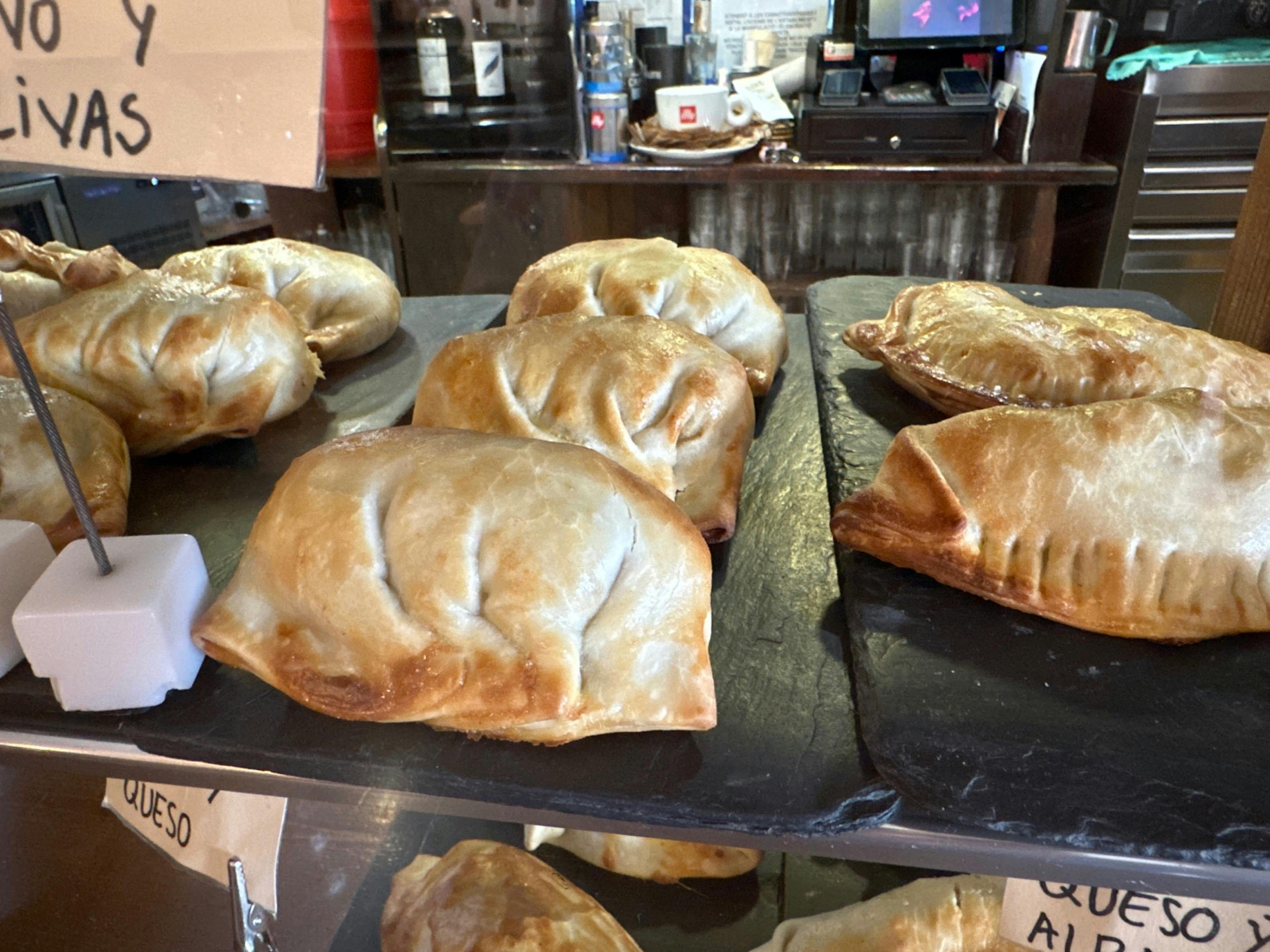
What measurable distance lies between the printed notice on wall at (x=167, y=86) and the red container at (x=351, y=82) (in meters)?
0.02

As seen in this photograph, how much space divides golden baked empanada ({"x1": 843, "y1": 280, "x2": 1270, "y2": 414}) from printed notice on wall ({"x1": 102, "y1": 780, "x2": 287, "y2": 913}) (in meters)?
0.94

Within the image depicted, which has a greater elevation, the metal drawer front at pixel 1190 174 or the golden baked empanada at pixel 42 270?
the golden baked empanada at pixel 42 270

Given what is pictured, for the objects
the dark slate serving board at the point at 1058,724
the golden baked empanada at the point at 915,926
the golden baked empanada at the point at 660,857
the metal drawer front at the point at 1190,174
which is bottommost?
the golden baked empanada at the point at 660,857

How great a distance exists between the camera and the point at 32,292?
1.28 meters

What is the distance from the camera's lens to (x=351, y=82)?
1.40 metres

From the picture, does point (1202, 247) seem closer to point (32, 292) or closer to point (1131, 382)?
point (1131, 382)

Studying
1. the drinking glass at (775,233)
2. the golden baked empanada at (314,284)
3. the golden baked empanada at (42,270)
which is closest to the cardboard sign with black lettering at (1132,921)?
the golden baked empanada at (314,284)

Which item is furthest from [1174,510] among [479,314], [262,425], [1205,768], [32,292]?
[32,292]

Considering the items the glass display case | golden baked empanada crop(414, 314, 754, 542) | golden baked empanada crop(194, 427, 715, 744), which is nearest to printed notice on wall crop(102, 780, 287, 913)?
the glass display case

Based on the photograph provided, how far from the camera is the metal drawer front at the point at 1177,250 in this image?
2604mm

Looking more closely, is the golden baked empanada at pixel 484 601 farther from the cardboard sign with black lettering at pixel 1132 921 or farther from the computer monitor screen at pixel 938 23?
the computer monitor screen at pixel 938 23

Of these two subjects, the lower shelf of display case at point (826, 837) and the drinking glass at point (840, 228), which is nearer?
the lower shelf of display case at point (826, 837)

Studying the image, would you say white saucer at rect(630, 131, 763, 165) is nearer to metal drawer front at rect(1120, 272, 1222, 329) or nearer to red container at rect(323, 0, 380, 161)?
red container at rect(323, 0, 380, 161)

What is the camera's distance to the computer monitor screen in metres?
2.47
